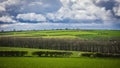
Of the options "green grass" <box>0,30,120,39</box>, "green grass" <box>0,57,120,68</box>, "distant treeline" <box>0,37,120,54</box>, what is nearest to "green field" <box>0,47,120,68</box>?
"green grass" <box>0,57,120,68</box>

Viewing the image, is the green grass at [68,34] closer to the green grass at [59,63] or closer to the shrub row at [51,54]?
the shrub row at [51,54]

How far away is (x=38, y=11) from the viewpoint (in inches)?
377

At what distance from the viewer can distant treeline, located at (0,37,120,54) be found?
942cm

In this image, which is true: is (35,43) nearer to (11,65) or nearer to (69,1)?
(11,65)

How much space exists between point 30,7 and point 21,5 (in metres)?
0.28

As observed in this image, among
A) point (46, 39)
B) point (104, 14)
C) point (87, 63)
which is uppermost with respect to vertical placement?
point (104, 14)

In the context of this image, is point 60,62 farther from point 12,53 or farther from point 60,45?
point 12,53

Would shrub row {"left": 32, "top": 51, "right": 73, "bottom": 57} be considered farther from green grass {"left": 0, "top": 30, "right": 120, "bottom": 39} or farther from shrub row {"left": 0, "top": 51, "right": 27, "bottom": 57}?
green grass {"left": 0, "top": 30, "right": 120, "bottom": 39}

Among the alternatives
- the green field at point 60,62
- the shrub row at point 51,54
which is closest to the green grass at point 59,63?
the green field at point 60,62

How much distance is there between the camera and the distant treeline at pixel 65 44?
30.9 ft

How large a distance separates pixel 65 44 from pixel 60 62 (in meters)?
0.59

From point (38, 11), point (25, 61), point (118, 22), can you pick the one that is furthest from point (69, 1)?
point (25, 61)

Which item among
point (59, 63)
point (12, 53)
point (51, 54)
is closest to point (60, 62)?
point (59, 63)

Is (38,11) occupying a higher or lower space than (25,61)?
higher
